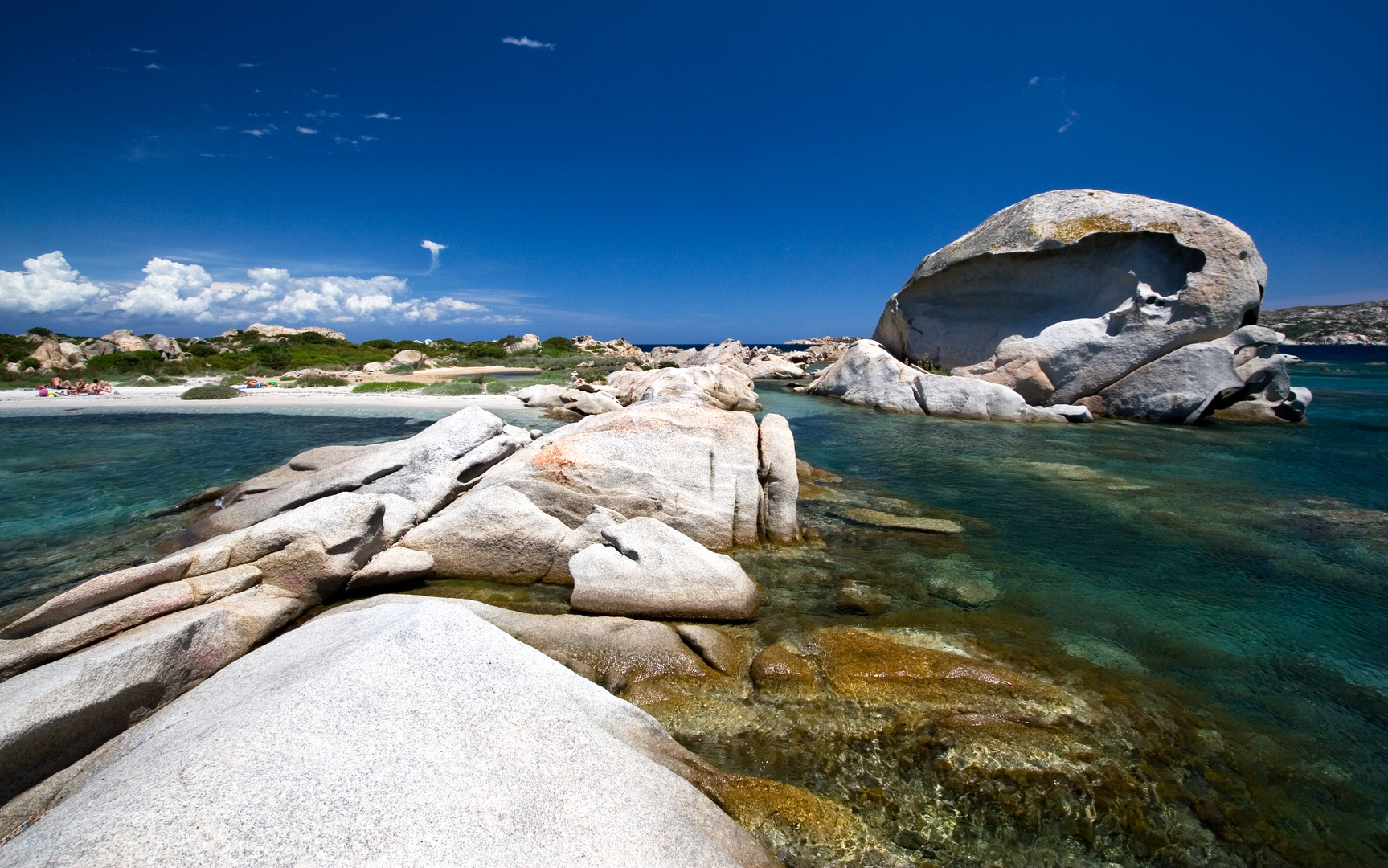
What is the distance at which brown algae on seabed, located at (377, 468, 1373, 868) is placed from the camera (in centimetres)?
369

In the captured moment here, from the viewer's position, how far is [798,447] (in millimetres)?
16953

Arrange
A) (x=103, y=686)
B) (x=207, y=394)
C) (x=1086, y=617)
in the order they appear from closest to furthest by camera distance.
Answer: (x=103, y=686), (x=1086, y=617), (x=207, y=394)

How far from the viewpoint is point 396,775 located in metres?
2.77

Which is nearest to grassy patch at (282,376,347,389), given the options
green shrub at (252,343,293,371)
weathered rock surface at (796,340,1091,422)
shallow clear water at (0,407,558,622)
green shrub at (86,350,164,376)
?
green shrub at (252,343,293,371)

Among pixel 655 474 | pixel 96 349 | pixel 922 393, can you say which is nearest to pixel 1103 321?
pixel 922 393

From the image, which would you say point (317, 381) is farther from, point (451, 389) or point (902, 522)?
point (902, 522)

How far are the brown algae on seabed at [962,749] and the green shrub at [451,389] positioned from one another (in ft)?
77.9

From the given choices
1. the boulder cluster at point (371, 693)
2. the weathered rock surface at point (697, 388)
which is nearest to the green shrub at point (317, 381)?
the weathered rock surface at point (697, 388)

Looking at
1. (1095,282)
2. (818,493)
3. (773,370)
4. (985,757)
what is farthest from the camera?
(773,370)

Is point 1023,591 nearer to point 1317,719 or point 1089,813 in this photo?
point 1317,719

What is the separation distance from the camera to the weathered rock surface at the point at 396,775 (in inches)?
93.2

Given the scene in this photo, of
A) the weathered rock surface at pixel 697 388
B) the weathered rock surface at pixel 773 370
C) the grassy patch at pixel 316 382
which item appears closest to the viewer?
the weathered rock surface at pixel 697 388

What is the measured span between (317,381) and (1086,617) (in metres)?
36.1

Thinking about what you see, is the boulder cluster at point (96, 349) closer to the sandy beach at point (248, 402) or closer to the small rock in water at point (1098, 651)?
the sandy beach at point (248, 402)
